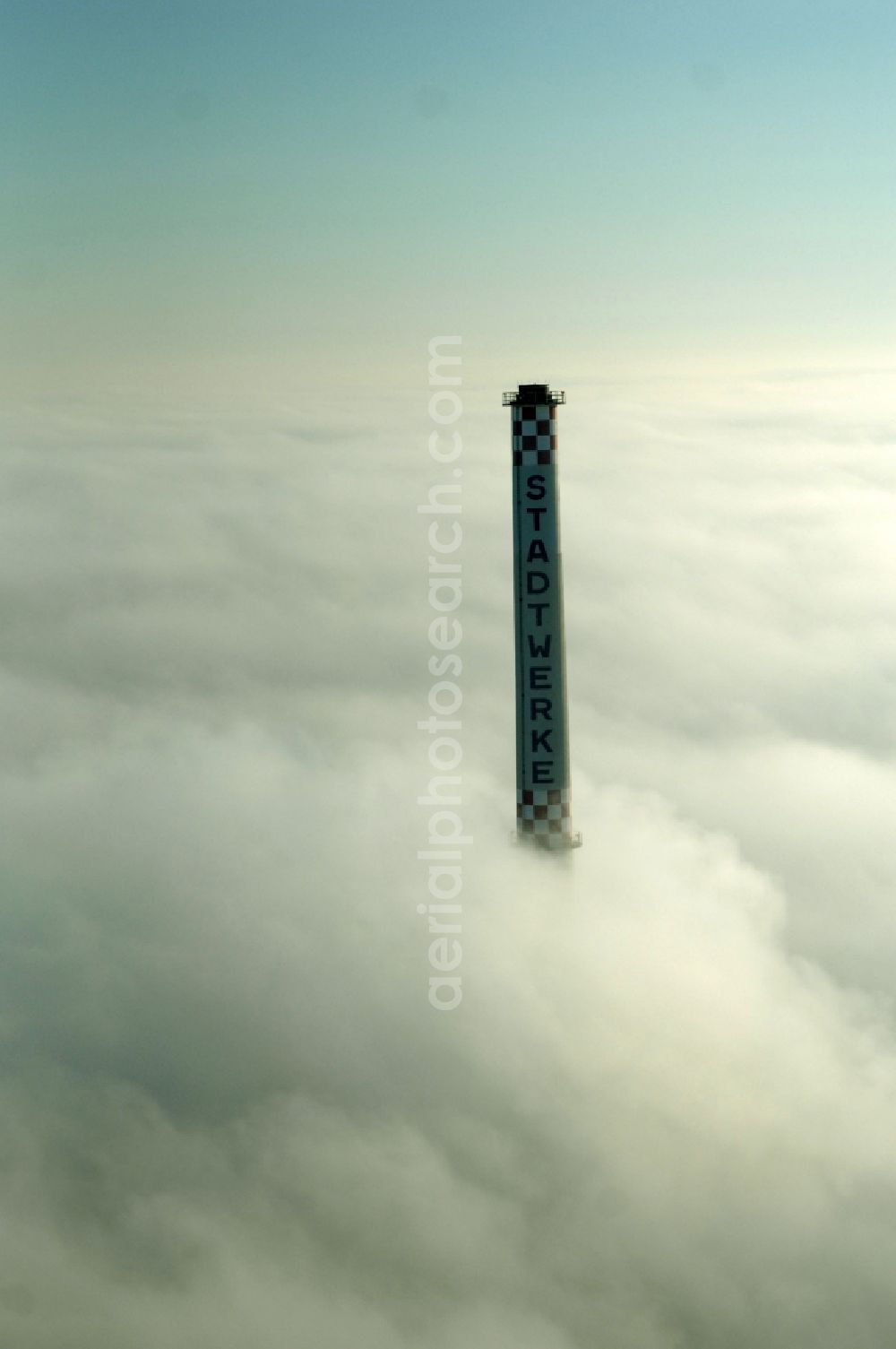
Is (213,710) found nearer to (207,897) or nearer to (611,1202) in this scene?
(207,897)

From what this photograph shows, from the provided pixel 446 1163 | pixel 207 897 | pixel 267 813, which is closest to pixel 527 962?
pixel 446 1163

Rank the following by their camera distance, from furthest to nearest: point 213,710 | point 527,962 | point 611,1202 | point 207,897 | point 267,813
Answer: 1. point 213,710
2. point 267,813
3. point 207,897
4. point 527,962
5. point 611,1202

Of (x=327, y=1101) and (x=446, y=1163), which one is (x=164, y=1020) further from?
(x=446, y=1163)

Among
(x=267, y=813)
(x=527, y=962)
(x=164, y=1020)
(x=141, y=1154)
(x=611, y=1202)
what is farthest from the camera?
(x=267, y=813)

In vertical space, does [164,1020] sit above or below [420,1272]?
above

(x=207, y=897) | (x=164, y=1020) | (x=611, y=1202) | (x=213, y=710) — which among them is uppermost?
(x=213, y=710)

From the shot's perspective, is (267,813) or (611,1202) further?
Answer: (267,813)
